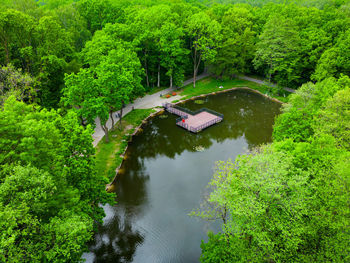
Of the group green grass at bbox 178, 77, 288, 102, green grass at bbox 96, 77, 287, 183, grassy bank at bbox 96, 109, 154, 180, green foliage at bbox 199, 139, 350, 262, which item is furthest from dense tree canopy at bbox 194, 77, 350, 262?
green grass at bbox 178, 77, 288, 102

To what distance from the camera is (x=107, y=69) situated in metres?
42.1

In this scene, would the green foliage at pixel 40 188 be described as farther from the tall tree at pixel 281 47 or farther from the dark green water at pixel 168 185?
the tall tree at pixel 281 47

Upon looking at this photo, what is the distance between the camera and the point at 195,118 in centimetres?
5294

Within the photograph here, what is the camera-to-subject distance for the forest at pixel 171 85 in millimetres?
17906

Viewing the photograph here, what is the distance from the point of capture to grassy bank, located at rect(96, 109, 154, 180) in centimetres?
3862

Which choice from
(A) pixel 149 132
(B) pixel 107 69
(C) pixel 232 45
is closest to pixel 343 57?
(C) pixel 232 45

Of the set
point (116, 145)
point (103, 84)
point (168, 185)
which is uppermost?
point (103, 84)

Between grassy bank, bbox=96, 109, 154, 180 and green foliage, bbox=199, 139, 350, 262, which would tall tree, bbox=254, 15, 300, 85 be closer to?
grassy bank, bbox=96, 109, 154, 180

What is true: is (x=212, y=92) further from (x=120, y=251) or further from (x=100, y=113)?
(x=120, y=251)

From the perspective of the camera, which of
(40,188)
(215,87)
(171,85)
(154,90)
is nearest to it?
(40,188)

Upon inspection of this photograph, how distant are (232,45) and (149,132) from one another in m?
37.5

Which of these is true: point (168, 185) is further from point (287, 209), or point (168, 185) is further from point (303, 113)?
point (303, 113)

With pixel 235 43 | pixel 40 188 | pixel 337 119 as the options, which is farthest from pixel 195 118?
pixel 40 188

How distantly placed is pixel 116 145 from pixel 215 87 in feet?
121
